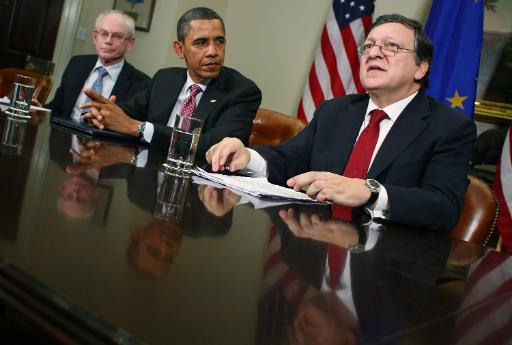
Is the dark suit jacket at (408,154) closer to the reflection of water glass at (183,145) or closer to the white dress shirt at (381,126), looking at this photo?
the white dress shirt at (381,126)

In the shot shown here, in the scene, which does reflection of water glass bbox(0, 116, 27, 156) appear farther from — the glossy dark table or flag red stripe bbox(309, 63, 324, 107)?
flag red stripe bbox(309, 63, 324, 107)

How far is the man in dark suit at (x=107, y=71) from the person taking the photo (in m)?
3.15

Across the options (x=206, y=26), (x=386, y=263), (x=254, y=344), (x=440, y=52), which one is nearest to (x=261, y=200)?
(x=386, y=263)

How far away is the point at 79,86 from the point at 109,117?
116 centimetres

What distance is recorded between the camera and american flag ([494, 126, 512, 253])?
307 cm

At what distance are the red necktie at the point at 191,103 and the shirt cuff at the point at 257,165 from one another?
0.79m

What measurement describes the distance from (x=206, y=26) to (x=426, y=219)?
5.41ft

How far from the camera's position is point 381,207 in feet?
5.03

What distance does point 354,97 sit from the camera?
2.23 metres

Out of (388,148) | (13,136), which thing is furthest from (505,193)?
(13,136)

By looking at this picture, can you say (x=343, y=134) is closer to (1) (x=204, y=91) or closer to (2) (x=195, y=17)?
(1) (x=204, y=91)

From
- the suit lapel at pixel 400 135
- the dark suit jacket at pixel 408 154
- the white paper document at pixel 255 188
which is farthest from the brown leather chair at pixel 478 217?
the white paper document at pixel 255 188

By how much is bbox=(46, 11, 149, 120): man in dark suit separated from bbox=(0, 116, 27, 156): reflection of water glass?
1.16 meters

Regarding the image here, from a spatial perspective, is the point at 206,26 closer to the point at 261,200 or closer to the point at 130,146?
the point at 130,146
